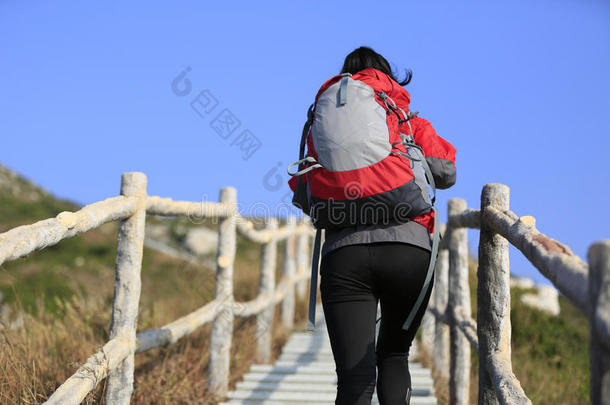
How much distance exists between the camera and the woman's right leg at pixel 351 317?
2.45 meters

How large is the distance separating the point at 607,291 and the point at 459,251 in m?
3.17

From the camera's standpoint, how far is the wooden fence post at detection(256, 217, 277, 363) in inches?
231

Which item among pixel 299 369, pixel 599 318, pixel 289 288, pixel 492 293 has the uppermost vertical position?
A: pixel 289 288

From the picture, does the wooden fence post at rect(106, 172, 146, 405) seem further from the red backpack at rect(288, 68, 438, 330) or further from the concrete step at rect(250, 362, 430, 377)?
the concrete step at rect(250, 362, 430, 377)

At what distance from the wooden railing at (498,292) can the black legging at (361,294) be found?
0.40 metres

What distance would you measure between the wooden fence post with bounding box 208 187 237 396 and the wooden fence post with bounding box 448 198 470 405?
1.52 metres

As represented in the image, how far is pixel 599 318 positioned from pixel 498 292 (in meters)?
1.61

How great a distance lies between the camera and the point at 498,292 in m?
3.03

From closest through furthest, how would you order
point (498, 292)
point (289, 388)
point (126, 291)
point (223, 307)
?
point (498, 292) → point (126, 291) → point (289, 388) → point (223, 307)

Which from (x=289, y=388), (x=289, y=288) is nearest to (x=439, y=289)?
(x=289, y=388)

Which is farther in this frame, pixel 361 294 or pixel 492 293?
pixel 492 293

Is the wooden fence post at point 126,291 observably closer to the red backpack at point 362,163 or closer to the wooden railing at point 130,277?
the wooden railing at point 130,277

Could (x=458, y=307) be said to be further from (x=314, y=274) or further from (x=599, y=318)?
(x=599, y=318)

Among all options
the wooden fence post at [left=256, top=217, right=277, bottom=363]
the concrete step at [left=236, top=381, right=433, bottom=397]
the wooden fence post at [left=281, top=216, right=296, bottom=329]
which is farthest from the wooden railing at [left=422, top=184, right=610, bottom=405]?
the wooden fence post at [left=281, top=216, right=296, bottom=329]
